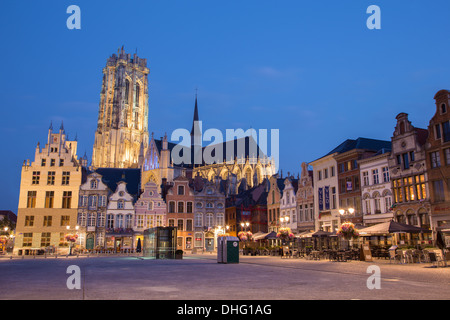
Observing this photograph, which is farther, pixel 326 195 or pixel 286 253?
pixel 326 195

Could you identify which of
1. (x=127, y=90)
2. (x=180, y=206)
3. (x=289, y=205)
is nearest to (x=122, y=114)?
(x=127, y=90)

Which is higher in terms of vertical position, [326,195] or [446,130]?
[446,130]

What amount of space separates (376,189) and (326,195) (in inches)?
294

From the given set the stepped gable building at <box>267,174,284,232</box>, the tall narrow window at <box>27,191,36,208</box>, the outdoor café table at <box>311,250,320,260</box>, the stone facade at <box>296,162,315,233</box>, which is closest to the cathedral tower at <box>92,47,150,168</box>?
the tall narrow window at <box>27,191,36,208</box>

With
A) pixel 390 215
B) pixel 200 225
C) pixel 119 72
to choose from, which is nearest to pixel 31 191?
pixel 200 225

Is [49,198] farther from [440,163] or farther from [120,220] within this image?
[440,163]

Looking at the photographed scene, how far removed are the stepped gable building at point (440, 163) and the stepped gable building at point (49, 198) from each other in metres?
39.6

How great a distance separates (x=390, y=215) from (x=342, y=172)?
7.73 meters

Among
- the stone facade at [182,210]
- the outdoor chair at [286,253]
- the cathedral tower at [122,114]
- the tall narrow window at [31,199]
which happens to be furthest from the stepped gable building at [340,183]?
the cathedral tower at [122,114]

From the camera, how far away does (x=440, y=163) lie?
29.6m

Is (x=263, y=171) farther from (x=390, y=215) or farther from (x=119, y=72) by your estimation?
(x=390, y=215)

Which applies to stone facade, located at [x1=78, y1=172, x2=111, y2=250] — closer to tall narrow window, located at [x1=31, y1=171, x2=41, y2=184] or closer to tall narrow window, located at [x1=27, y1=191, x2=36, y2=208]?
tall narrow window, located at [x1=31, y1=171, x2=41, y2=184]
